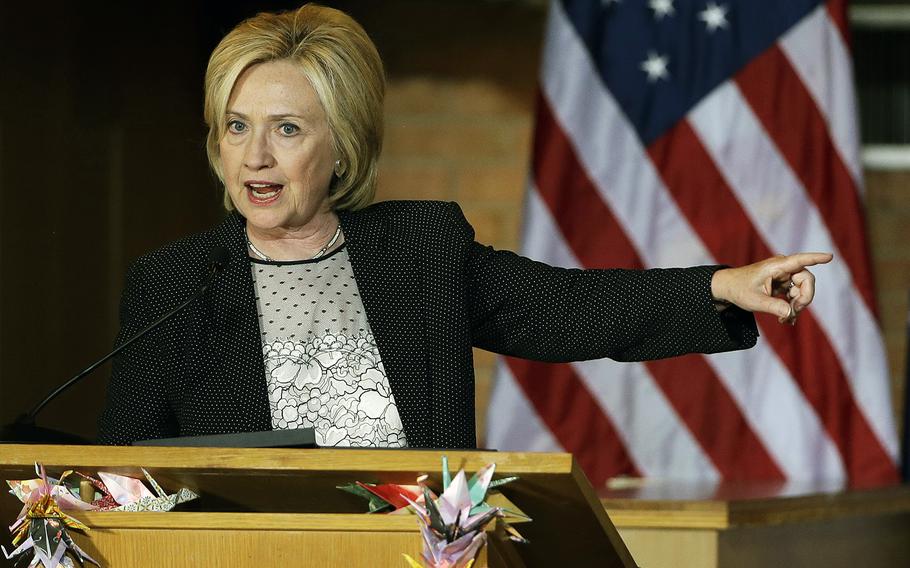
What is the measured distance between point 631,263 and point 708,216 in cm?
21

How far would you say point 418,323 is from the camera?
172cm

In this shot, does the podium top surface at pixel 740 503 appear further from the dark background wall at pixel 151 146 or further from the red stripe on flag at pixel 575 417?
the dark background wall at pixel 151 146

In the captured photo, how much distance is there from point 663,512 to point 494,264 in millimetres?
797

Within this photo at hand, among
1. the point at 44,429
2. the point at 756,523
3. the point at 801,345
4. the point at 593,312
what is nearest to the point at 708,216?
the point at 801,345

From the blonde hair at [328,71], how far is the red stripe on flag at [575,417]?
4.93 feet

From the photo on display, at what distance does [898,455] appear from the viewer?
3.29m

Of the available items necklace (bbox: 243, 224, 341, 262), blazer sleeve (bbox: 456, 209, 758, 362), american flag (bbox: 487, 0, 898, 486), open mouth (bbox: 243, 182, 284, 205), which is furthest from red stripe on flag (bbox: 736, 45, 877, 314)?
open mouth (bbox: 243, 182, 284, 205)

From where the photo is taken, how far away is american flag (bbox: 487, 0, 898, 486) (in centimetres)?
323

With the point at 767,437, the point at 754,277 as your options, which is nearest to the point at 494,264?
the point at 754,277

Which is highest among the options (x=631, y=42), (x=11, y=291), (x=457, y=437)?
(x=631, y=42)

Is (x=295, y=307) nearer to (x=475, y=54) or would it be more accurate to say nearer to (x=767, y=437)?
(x=767, y=437)

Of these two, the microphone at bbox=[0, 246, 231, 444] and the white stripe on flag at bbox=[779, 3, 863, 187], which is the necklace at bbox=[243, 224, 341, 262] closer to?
the microphone at bbox=[0, 246, 231, 444]

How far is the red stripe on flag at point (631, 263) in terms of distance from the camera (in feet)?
10.6

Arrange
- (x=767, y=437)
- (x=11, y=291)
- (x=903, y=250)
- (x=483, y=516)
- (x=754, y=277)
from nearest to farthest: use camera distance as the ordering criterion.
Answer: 1. (x=483, y=516)
2. (x=754, y=277)
3. (x=11, y=291)
4. (x=767, y=437)
5. (x=903, y=250)
